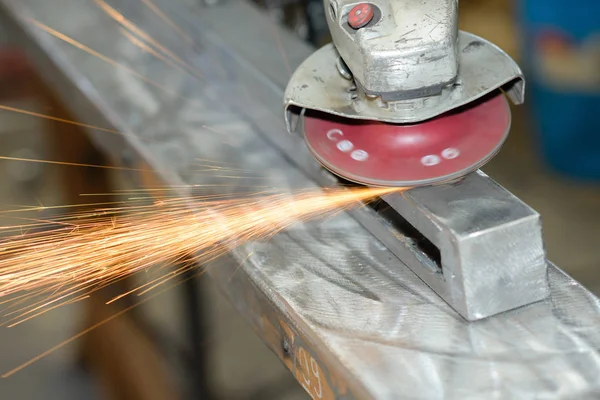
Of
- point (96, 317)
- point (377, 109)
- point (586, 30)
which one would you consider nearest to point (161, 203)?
point (377, 109)

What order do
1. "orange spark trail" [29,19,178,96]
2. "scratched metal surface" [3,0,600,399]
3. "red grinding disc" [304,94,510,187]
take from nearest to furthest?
"scratched metal surface" [3,0,600,399] < "red grinding disc" [304,94,510,187] < "orange spark trail" [29,19,178,96]

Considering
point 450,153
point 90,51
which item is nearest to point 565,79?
point 90,51

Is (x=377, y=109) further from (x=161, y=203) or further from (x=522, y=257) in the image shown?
(x=161, y=203)

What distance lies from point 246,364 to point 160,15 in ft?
4.35

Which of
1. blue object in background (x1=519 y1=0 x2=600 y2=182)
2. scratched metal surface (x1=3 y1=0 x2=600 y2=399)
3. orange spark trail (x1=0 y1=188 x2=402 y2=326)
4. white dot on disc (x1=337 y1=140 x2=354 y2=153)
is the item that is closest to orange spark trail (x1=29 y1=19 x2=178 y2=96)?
scratched metal surface (x1=3 y1=0 x2=600 y2=399)

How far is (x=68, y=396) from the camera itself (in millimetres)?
2449

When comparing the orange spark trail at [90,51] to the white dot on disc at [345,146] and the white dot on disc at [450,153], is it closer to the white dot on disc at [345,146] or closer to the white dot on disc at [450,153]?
the white dot on disc at [345,146]

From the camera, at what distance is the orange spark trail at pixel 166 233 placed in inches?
45.4

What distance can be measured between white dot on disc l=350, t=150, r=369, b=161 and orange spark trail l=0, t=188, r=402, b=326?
45 mm

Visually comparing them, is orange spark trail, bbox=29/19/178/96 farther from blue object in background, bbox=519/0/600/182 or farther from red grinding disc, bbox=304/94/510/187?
blue object in background, bbox=519/0/600/182

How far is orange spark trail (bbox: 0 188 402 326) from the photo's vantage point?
1152 mm

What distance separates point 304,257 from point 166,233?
259mm

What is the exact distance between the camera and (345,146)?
107 cm

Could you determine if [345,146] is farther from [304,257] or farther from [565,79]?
[565,79]
